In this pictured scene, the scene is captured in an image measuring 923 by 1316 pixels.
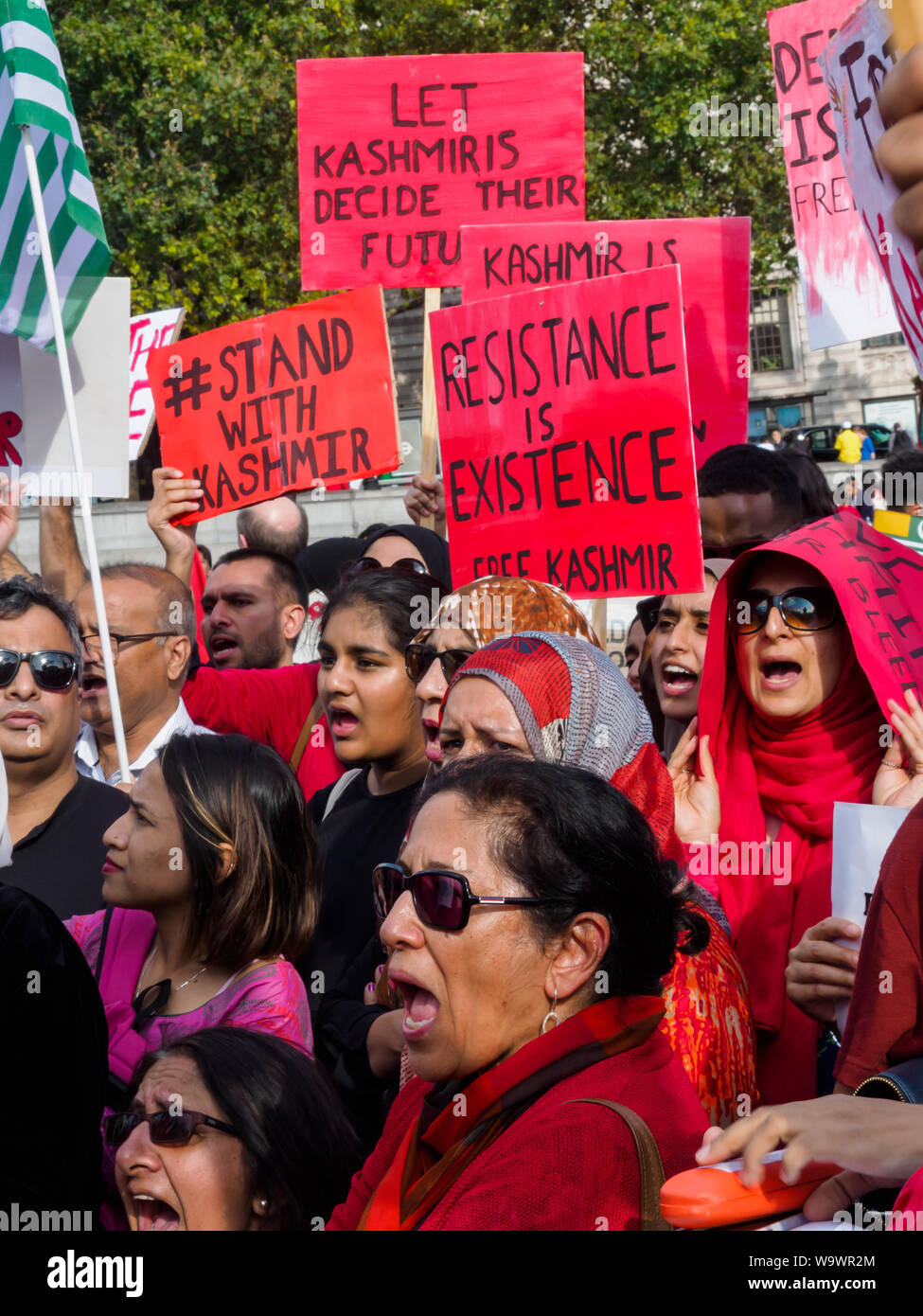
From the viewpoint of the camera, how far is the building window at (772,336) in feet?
128

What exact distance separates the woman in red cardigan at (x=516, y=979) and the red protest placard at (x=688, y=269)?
3121mm

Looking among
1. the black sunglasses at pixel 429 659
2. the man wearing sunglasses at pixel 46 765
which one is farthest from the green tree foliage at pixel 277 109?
the black sunglasses at pixel 429 659

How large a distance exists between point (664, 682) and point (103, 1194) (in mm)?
2113

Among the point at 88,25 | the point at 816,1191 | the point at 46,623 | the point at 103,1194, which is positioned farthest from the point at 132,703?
the point at 88,25

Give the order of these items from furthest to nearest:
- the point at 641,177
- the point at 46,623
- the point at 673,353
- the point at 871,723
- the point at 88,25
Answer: the point at 641,177
the point at 88,25
the point at 673,353
the point at 46,623
the point at 871,723

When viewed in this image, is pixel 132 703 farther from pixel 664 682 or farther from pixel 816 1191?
pixel 816 1191

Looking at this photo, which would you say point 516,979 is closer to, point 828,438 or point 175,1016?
point 175,1016

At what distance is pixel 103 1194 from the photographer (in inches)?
92.9

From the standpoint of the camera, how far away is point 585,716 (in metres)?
2.65

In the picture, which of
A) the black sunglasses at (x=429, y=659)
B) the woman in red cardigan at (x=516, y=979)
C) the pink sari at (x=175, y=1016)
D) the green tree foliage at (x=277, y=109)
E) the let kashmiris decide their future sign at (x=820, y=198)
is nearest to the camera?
the woman in red cardigan at (x=516, y=979)

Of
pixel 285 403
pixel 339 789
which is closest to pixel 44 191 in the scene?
pixel 285 403

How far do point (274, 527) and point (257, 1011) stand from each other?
451 centimetres

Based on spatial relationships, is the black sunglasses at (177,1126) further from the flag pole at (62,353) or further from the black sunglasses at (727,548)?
the black sunglasses at (727,548)

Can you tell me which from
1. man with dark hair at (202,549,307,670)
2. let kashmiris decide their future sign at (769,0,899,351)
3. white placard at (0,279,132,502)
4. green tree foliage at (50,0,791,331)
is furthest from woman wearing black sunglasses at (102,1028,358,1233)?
green tree foliage at (50,0,791,331)
